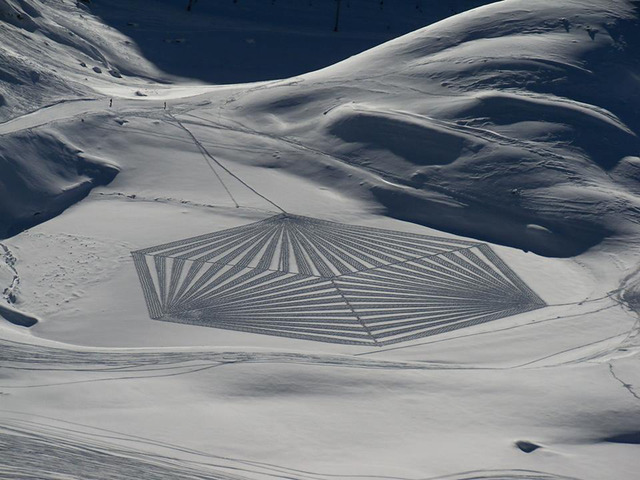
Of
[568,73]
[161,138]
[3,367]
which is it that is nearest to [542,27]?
[568,73]

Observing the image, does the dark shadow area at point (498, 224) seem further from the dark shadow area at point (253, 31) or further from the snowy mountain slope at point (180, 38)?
the dark shadow area at point (253, 31)

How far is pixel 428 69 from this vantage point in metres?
28.4

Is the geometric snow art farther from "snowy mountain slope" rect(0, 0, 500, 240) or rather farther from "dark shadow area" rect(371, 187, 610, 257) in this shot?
"snowy mountain slope" rect(0, 0, 500, 240)

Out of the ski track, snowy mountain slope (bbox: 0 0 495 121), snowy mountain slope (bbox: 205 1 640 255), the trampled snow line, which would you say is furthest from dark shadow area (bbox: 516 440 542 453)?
snowy mountain slope (bbox: 0 0 495 121)

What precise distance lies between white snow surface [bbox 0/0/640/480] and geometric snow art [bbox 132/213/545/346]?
0.43 m

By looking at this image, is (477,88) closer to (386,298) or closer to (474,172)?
(474,172)

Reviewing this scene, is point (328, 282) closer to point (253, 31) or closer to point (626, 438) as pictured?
point (626, 438)

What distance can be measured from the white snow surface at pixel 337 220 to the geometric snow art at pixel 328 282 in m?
0.43

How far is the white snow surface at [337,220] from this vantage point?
1507 cm

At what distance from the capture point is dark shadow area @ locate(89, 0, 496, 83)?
37.6m

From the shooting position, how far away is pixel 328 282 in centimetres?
2148

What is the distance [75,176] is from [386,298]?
7.75 m

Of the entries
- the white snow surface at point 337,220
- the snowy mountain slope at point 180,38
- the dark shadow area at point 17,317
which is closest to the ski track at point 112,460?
the white snow surface at point 337,220

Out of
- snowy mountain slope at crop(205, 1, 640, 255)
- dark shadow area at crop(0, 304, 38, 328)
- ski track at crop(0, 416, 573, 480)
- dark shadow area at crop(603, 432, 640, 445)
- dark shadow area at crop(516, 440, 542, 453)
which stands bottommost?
ski track at crop(0, 416, 573, 480)
